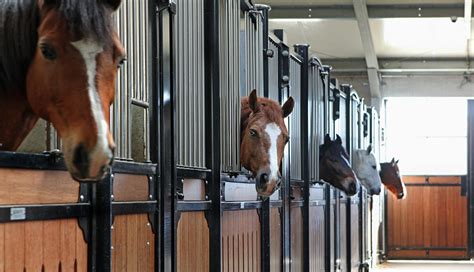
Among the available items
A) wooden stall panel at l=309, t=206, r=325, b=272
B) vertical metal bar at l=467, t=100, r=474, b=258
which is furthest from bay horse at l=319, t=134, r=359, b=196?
vertical metal bar at l=467, t=100, r=474, b=258

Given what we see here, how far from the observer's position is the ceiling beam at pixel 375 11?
44.3 feet

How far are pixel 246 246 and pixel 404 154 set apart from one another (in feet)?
43.1

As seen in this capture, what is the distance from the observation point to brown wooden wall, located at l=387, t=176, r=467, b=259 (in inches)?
677

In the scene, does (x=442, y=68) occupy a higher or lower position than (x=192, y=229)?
higher

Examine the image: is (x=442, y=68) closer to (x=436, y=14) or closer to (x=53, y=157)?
(x=436, y=14)

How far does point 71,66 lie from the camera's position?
222 cm

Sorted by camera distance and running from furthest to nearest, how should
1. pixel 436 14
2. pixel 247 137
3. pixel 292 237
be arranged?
pixel 436 14 → pixel 292 237 → pixel 247 137

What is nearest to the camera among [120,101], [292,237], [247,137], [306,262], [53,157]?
[53,157]

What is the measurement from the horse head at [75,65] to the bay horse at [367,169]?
926cm

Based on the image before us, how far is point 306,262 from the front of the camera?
736cm

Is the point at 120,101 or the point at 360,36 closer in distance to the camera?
the point at 120,101

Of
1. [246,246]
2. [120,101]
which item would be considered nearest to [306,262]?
[246,246]

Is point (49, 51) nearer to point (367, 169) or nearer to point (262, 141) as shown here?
point (262, 141)

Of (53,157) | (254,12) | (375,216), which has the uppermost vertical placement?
(254,12)
